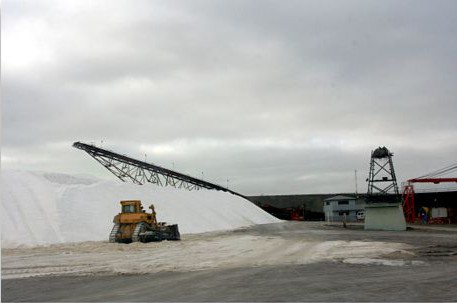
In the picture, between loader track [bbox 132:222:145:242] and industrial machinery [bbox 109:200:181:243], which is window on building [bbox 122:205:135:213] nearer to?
industrial machinery [bbox 109:200:181:243]

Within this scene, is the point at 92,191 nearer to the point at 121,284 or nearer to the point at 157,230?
the point at 157,230

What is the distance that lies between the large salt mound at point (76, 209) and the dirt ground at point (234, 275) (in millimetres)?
6756

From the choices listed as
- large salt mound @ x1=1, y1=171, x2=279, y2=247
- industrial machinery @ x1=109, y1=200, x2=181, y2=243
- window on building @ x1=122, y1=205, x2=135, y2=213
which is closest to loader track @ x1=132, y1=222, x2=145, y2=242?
industrial machinery @ x1=109, y1=200, x2=181, y2=243

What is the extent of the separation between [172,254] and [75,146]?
1436 inches

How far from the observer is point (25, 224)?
90.5ft

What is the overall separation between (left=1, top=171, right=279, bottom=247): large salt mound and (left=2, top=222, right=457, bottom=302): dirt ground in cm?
676

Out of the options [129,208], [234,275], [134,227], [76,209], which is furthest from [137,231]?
[234,275]

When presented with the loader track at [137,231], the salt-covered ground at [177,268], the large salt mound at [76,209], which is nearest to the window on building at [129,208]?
the loader track at [137,231]

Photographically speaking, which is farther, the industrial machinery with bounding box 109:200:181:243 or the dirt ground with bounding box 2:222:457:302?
the industrial machinery with bounding box 109:200:181:243

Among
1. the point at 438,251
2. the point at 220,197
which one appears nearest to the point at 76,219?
the point at 438,251

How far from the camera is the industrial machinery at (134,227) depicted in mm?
25578

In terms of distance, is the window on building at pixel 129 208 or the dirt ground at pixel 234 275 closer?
the dirt ground at pixel 234 275

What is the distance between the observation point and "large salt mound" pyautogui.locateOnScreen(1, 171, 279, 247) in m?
27.4

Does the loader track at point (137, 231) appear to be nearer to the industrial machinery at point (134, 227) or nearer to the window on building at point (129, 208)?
the industrial machinery at point (134, 227)
